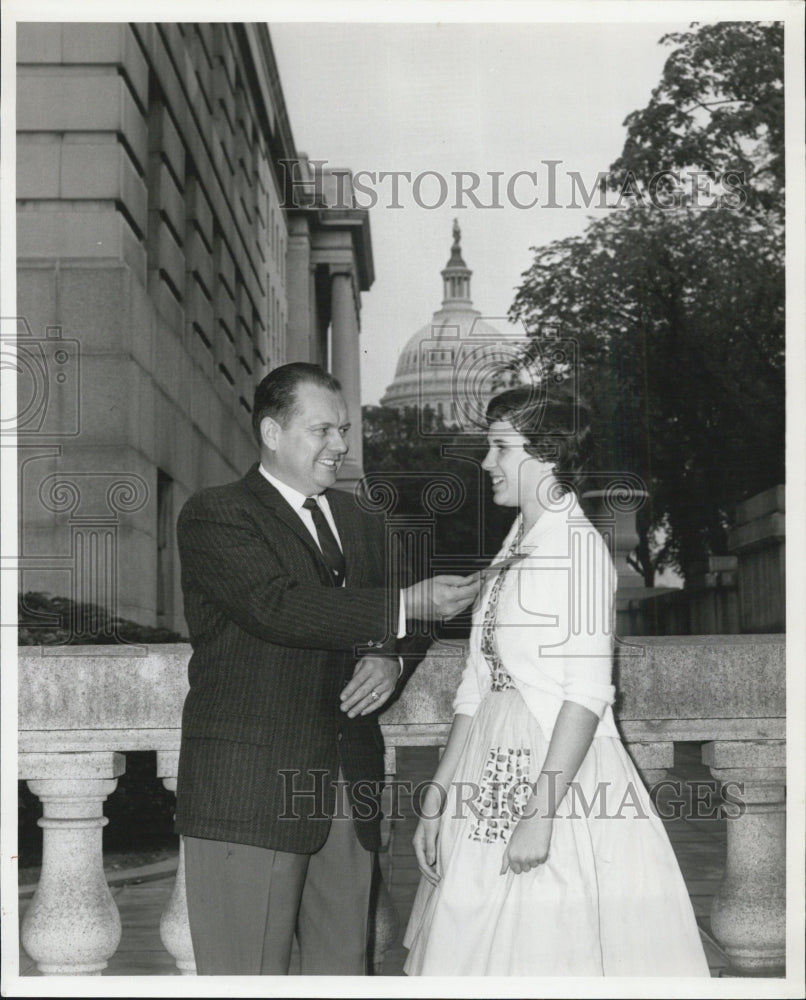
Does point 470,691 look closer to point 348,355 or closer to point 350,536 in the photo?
point 350,536

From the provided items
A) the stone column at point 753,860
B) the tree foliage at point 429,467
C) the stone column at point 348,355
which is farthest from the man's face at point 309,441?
the stone column at point 348,355

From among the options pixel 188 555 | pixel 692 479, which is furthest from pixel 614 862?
pixel 692 479

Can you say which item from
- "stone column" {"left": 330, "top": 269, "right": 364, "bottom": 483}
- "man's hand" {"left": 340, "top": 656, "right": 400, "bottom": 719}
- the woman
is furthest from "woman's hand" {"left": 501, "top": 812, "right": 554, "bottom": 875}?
"stone column" {"left": 330, "top": 269, "right": 364, "bottom": 483}

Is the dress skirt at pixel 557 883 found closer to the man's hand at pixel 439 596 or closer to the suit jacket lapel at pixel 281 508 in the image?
the man's hand at pixel 439 596

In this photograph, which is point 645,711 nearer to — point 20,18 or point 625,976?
point 625,976

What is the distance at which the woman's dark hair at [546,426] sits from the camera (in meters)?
3.55

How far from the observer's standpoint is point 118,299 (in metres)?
10.0

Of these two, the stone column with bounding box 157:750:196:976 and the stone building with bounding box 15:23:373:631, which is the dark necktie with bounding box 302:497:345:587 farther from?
the stone building with bounding box 15:23:373:631

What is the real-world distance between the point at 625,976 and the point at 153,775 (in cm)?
457

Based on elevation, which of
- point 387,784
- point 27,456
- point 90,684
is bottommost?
point 387,784

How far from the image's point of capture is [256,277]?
16625 millimetres

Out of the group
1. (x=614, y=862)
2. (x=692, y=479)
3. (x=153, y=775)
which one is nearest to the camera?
(x=614, y=862)

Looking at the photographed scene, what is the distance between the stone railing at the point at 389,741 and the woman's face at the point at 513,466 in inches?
27.7

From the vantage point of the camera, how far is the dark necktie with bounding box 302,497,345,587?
3.73 m
